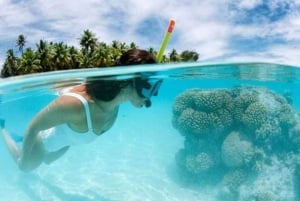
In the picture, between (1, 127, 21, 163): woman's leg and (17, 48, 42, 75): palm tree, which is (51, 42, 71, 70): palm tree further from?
(1, 127, 21, 163): woman's leg

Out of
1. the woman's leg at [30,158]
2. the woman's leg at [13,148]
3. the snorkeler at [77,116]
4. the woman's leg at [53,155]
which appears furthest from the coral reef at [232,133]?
the woman's leg at [13,148]

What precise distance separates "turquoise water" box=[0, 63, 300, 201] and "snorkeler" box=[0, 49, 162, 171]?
0.85 metres

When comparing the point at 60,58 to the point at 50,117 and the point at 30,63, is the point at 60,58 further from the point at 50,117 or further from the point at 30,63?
the point at 50,117

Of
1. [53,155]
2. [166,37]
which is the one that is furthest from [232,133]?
[53,155]

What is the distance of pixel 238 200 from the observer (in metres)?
7.11

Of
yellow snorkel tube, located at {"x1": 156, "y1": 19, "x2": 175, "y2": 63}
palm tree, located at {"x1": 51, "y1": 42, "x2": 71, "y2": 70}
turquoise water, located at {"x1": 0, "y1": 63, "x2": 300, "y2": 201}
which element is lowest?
turquoise water, located at {"x1": 0, "y1": 63, "x2": 300, "y2": 201}

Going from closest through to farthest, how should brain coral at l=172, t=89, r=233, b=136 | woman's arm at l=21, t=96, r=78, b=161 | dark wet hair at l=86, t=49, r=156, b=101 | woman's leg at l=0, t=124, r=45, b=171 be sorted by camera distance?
dark wet hair at l=86, t=49, r=156, b=101 < woman's arm at l=21, t=96, r=78, b=161 < woman's leg at l=0, t=124, r=45, b=171 < brain coral at l=172, t=89, r=233, b=136

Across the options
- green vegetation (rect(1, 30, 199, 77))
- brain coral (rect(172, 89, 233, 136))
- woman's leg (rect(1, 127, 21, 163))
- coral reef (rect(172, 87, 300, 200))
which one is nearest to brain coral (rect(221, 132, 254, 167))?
coral reef (rect(172, 87, 300, 200))

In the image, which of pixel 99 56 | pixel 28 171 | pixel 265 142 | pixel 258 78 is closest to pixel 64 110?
pixel 28 171

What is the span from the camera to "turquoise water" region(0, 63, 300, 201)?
7102 mm

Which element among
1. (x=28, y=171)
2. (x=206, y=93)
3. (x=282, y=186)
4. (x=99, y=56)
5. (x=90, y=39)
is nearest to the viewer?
(x=28, y=171)

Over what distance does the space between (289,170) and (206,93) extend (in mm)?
2104

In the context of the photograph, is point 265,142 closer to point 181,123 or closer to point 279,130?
point 279,130

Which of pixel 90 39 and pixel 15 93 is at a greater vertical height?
pixel 90 39
